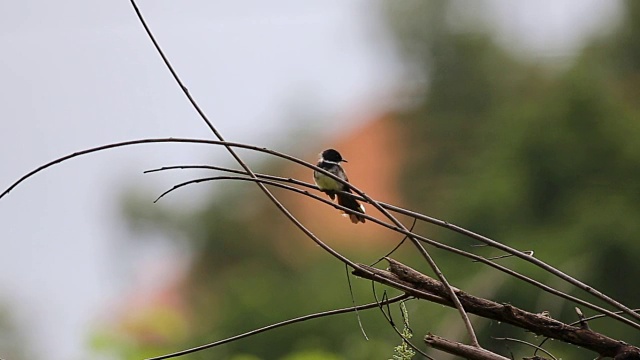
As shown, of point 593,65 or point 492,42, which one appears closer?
point 593,65

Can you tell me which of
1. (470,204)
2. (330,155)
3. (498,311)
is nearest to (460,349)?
(498,311)

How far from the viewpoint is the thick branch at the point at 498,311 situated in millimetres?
1494

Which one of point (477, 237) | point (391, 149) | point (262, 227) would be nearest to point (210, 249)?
point (262, 227)

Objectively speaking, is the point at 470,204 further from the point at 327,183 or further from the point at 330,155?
the point at 327,183

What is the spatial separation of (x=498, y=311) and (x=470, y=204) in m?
10.6

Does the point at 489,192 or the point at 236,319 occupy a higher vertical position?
the point at 489,192

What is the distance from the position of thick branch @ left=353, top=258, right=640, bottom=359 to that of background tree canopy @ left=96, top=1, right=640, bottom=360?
2701mm

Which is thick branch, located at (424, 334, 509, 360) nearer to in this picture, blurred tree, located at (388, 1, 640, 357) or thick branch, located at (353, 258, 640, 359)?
thick branch, located at (353, 258, 640, 359)

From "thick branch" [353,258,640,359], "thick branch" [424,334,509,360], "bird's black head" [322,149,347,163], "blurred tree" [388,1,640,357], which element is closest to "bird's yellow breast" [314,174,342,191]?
"bird's black head" [322,149,347,163]

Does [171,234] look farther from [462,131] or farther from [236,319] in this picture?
[236,319]

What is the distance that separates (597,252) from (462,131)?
7.23 meters

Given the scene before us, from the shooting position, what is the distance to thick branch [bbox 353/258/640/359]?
4.90 feet

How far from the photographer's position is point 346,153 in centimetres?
1969

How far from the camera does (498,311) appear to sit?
1510mm
